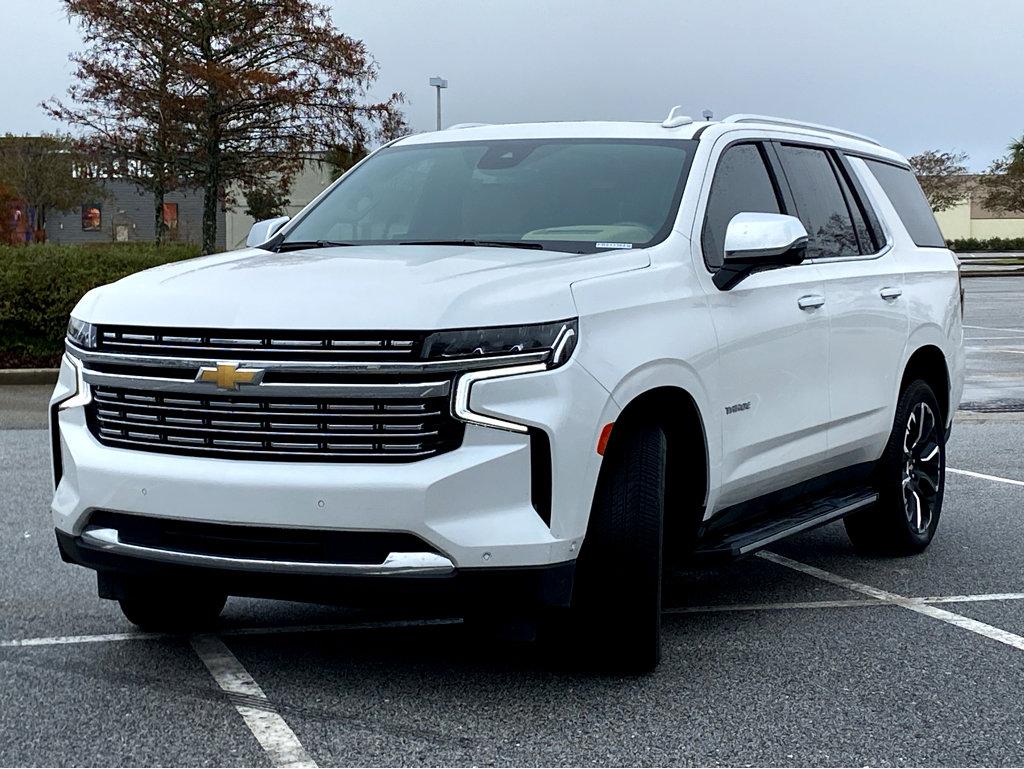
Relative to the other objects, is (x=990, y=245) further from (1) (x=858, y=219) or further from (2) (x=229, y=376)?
(2) (x=229, y=376)

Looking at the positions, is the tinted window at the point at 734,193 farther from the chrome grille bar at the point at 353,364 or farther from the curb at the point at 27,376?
the curb at the point at 27,376

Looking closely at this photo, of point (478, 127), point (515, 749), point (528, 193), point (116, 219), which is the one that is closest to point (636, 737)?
point (515, 749)

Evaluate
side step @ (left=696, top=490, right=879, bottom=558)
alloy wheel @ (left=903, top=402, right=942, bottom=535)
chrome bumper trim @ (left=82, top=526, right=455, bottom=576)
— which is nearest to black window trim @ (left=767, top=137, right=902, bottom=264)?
alloy wheel @ (left=903, top=402, right=942, bottom=535)

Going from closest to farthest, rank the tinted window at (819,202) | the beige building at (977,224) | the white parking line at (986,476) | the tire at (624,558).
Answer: the tire at (624,558) → the tinted window at (819,202) → the white parking line at (986,476) → the beige building at (977,224)

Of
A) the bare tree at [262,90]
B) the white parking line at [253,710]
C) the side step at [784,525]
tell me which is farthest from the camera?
the bare tree at [262,90]

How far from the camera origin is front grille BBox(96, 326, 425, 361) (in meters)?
4.38

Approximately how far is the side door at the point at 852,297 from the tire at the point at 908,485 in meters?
0.16

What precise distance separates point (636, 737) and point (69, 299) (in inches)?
506

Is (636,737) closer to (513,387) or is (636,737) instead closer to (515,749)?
(515,749)

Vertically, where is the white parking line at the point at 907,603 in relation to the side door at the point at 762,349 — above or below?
below

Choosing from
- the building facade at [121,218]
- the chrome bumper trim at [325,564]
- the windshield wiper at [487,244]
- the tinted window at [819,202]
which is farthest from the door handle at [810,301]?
the building facade at [121,218]

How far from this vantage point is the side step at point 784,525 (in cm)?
552

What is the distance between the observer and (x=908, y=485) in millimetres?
7316

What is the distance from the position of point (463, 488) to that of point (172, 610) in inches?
69.7
